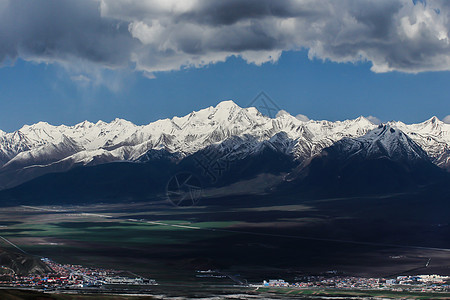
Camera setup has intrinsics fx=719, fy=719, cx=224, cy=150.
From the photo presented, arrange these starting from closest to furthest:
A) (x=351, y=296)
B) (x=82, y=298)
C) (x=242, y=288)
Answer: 1. (x=82, y=298)
2. (x=351, y=296)
3. (x=242, y=288)

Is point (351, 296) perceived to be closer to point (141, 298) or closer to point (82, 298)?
point (141, 298)

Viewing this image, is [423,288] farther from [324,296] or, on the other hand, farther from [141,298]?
[141,298]

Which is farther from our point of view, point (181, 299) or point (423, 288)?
point (423, 288)

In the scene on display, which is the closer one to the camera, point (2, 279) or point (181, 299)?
point (181, 299)

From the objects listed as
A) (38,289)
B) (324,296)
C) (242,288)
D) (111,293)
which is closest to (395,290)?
(324,296)

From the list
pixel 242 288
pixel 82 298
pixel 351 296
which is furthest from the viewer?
pixel 242 288

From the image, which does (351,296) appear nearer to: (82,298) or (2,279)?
(82,298)

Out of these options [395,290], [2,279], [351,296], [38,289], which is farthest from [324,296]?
[2,279]
